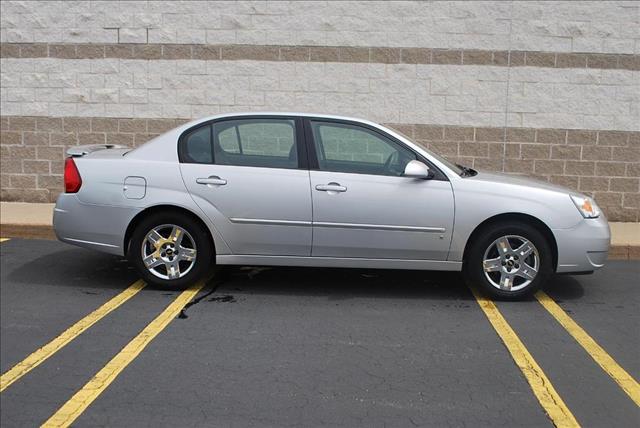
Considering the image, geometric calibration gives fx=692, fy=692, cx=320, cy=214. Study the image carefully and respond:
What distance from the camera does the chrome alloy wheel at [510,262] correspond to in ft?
19.5

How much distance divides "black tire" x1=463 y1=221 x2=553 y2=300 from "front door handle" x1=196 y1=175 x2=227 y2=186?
2213 millimetres

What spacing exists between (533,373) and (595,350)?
0.76 metres

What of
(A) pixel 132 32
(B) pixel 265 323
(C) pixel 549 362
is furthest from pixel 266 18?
(C) pixel 549 362

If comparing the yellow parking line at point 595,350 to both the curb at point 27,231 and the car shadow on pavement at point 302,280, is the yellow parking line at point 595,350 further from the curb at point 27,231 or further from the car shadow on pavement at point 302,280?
the curb at point 27,231

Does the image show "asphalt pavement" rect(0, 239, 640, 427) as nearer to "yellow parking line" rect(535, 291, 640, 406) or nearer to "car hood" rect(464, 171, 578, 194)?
"yellow parking line" rect(535, 291, 640, 406)

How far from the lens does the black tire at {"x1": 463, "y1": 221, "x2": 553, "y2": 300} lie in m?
5.89

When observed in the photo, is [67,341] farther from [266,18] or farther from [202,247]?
[266,18]

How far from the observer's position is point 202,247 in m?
6.05

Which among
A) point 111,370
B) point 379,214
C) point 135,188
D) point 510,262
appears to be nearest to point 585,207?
point 510,262

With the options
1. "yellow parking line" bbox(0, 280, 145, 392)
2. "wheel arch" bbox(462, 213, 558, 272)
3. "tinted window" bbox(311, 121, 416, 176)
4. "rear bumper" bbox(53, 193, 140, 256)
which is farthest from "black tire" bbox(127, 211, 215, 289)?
"wheel arch" bbox(462, 213, 558, 272)

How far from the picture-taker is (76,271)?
6910 mm

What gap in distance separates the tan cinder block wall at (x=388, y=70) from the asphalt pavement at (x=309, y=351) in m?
3.43

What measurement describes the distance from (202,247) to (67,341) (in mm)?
1528

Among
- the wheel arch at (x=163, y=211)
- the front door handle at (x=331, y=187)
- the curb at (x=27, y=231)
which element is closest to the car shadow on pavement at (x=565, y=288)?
the front door handle at (x=331, y=187)
